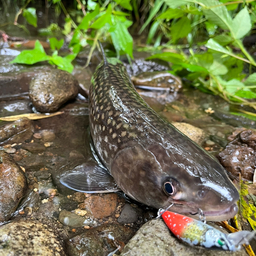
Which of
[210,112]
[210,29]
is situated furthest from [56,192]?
[210,29]

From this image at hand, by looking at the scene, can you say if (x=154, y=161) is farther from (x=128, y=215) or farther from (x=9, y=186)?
(x=9, y=186)

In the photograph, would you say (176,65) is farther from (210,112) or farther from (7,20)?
(7,20)

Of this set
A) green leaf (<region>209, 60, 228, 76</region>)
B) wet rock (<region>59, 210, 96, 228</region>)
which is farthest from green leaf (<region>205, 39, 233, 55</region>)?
wet rock (<region>59, 210, 96, 228</region>)

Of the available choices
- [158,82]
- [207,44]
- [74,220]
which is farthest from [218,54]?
[74,220]

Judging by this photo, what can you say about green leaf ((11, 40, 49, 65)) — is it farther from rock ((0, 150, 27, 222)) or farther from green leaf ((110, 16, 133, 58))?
rock ((0, 150, 27, 222))

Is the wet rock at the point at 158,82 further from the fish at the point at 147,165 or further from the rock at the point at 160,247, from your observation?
the rock at the point at 160,247

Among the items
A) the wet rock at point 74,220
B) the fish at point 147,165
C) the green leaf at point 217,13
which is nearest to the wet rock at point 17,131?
the fish at point 147,165
